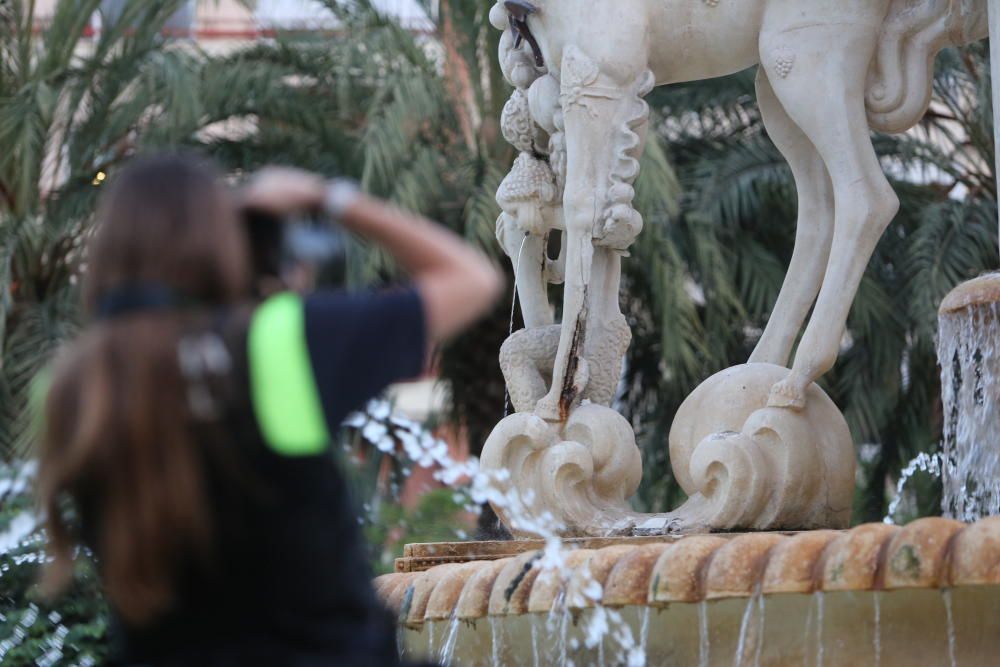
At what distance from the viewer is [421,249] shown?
2504mm

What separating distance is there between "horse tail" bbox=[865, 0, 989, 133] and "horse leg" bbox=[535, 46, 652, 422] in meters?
0.87

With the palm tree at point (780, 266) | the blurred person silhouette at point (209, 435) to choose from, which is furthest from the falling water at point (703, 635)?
the palm tree at point (780, 266)

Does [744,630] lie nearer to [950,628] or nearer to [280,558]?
[950,628]

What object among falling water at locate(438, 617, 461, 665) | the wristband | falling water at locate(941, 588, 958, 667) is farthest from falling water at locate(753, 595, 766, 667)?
the wristband

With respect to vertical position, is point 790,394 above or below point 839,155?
below

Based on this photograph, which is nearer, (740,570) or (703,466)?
(740,570)

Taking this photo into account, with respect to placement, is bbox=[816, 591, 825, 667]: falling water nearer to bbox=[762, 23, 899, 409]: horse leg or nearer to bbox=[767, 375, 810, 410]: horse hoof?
bbox=[767, 375, 810, 410]: horse hoof

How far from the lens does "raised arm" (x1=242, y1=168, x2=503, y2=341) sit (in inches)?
96.8

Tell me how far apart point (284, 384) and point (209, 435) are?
0.40 feet

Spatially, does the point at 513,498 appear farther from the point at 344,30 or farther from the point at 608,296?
the point at 344,30

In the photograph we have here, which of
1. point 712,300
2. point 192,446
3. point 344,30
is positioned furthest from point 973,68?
point 192,446

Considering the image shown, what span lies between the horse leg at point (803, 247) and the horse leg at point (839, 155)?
291 millimetres

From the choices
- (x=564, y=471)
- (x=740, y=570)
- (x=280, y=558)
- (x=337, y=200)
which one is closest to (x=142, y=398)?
(x=280, y=558)

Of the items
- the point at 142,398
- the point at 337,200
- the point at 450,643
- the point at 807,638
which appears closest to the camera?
the point at 142,398
